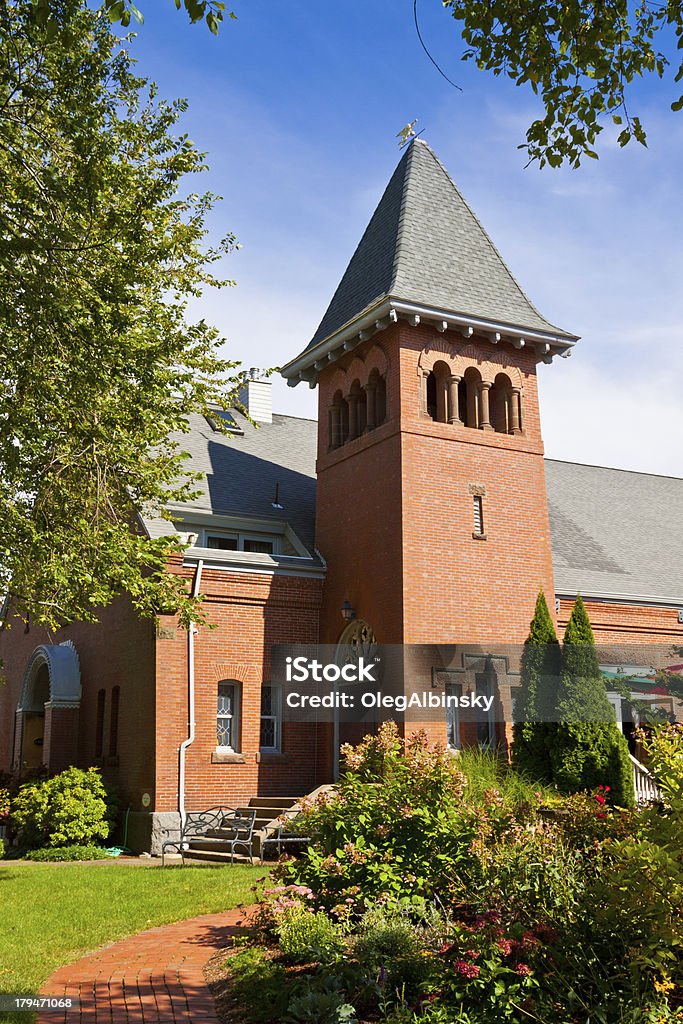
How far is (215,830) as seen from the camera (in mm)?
17281

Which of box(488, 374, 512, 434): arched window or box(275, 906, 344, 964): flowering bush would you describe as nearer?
box(275, 906, 344, 964): flowering bush

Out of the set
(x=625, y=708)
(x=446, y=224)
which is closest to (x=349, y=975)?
(x=625, y=708)

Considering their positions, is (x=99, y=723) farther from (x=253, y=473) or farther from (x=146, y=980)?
(x=146, y=980)

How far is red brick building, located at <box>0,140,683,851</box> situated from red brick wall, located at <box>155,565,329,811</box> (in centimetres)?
4

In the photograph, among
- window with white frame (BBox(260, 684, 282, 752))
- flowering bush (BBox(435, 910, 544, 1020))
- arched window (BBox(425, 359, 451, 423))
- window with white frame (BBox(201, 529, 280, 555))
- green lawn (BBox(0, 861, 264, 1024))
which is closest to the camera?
flowering bush (BBox(435, 910, 544, 1020))

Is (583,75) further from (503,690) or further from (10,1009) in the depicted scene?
(503,690)

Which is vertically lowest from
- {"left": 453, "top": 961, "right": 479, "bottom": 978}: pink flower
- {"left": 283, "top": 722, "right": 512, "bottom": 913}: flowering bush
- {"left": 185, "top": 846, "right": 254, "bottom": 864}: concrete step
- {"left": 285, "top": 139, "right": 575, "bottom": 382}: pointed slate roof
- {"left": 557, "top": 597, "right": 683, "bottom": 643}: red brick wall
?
{"left": 185, "top": 846, "right": 254, "bottom": 864}: concrete step

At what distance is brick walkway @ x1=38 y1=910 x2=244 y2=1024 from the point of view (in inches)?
266

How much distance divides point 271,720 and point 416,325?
29.9ft

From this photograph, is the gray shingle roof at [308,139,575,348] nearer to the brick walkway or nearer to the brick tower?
the brick tower

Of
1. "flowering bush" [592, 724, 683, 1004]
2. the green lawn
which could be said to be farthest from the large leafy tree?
"flowering bush" [592, 724, 683, 1004]

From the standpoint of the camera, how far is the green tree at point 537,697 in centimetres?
1798

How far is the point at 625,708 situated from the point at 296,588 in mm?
8503
